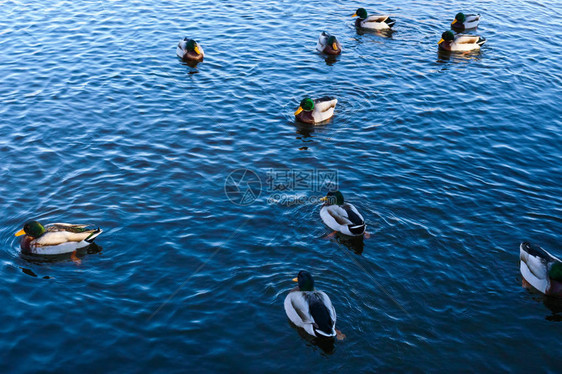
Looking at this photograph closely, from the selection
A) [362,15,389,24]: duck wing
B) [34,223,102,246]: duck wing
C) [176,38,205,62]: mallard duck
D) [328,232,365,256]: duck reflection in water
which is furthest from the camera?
[362,15,389,24]: duck wing

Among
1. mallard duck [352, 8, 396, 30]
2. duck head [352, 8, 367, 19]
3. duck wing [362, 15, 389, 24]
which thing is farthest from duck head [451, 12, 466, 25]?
duck head [352, 8, 367, 19]

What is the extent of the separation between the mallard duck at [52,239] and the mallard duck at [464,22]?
22.8 m

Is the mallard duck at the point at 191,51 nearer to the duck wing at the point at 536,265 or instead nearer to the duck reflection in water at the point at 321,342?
the duck reflection in water at the point at 321,342

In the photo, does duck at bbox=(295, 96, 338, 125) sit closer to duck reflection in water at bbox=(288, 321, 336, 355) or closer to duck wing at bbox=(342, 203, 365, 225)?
duck wing at bbox=(342, 203, 365, 225)

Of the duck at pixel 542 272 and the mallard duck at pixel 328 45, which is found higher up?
the mallard duck at pixel 328 45

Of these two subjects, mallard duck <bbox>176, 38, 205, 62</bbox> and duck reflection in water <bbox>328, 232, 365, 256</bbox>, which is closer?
duck reflection in water <bbox>328, 232, 365, 256</bbox>

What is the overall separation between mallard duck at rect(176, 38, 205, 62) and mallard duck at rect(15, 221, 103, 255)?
1313 centimetres

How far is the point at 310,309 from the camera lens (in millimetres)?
11938

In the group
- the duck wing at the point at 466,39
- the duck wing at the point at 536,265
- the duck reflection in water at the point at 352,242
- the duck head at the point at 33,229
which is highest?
the duck head at the point at 33,229

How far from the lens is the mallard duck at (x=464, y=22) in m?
29.5

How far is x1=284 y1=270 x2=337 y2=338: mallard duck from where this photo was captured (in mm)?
11680

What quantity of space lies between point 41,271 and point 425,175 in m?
11.8

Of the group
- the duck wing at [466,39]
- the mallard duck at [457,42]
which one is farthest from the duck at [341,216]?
the duck wing at [466,39]

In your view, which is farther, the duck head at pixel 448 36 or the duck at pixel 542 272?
the duck head at pixel 448 36
